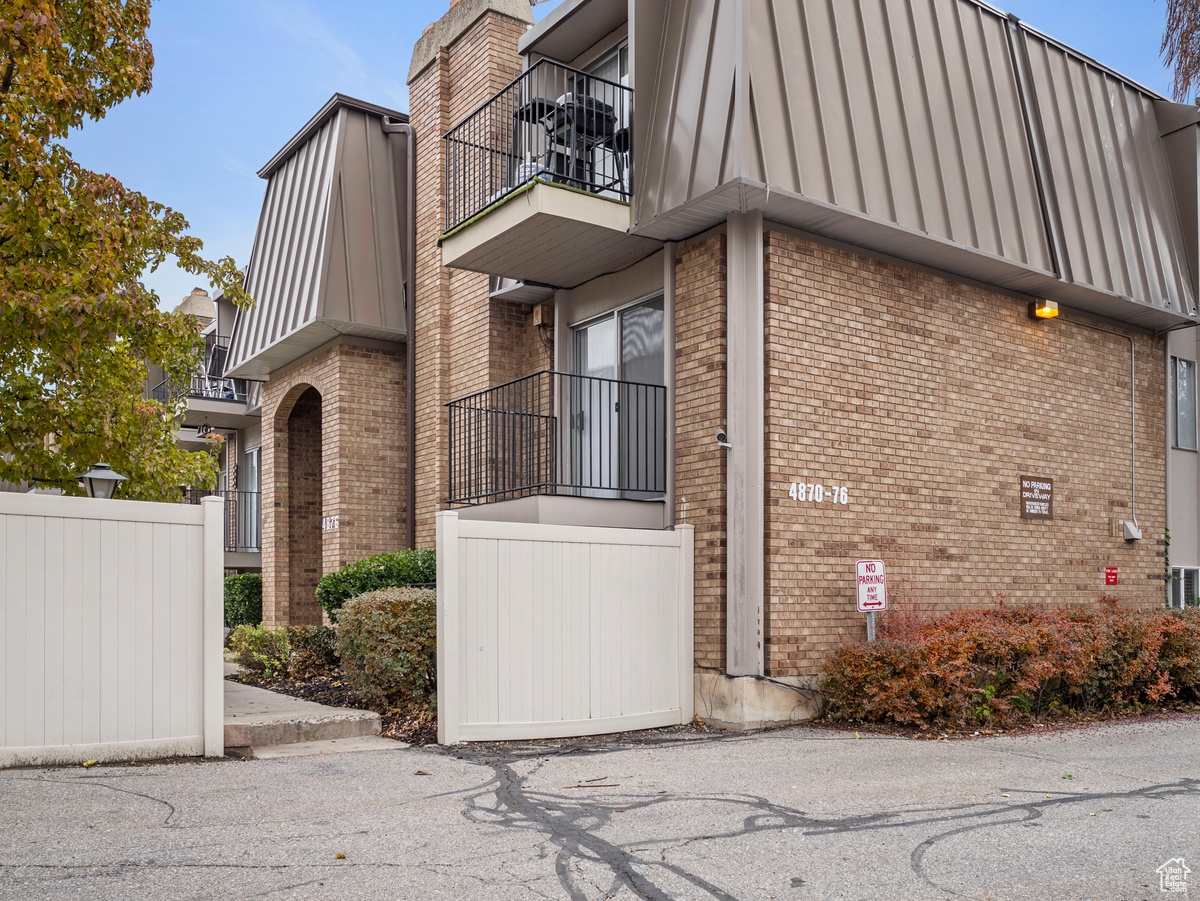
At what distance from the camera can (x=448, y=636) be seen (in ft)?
26.9

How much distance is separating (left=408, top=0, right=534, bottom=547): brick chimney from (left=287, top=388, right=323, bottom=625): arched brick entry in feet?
9.59

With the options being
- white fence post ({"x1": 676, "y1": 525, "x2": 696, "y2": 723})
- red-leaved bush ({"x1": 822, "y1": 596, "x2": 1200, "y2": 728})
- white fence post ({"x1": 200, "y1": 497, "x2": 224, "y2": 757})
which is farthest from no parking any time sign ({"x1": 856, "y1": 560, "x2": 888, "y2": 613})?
white fence post ({"x1": 200, "y1": 497, "x2": 224, "y2": 757})

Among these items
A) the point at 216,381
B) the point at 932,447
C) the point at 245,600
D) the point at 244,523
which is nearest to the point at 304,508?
the point at 245,600

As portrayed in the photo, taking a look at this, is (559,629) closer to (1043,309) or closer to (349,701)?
(349,701)

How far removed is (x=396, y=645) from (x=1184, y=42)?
16.6m

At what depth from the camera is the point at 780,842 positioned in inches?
205

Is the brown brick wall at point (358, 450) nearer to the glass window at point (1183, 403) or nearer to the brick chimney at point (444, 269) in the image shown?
the brick chimney at point (444, 269)

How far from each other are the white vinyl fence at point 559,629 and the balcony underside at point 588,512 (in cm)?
69

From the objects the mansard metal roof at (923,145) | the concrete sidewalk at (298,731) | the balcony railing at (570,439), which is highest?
the mansard metal roof at (923,145)

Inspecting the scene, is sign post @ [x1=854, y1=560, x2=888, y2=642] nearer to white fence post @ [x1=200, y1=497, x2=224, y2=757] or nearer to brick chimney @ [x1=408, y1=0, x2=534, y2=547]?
white fence post @ [x1=200, y1=497, x2=224, y2=757]

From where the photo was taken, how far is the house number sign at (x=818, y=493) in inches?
382

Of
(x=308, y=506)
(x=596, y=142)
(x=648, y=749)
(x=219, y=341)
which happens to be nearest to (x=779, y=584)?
(x=648, y=749)

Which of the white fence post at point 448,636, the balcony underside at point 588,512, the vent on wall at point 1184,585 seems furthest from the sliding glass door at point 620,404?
the vent on wall at point 1184,585

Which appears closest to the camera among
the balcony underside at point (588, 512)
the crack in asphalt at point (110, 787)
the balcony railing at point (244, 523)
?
the crack in asphalt at point (110, 787)
